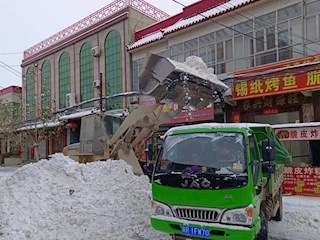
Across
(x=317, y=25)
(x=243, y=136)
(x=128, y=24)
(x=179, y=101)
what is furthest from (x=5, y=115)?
(x=243, y=136)

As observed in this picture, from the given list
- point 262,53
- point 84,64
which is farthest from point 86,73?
point 262,53

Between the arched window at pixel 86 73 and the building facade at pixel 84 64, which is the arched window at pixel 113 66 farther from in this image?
the arched window at pixel 86 73

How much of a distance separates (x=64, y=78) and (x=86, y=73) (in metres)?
3.06

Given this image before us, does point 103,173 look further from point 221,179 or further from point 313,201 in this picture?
point 313,201

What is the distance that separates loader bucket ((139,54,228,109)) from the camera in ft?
25.7

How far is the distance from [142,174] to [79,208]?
3.21 m

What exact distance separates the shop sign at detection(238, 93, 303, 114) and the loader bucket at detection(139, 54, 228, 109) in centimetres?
635

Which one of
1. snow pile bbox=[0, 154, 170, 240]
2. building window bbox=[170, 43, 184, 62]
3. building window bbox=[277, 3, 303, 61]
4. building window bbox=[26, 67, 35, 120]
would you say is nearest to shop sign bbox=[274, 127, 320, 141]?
building window bbox=[277, 3, 303, 61]

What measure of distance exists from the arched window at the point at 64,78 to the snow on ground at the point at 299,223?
20770mm

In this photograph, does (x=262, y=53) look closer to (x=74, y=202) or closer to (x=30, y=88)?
(x=74, y=202)

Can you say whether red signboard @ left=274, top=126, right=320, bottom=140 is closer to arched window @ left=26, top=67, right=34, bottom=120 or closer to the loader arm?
the loader arm

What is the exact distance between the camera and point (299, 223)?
7535mm

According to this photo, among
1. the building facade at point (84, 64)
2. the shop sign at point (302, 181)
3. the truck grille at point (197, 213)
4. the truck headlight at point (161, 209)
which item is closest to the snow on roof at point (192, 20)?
the building facade at point (84, 64)

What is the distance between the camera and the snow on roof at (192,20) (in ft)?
50.4
